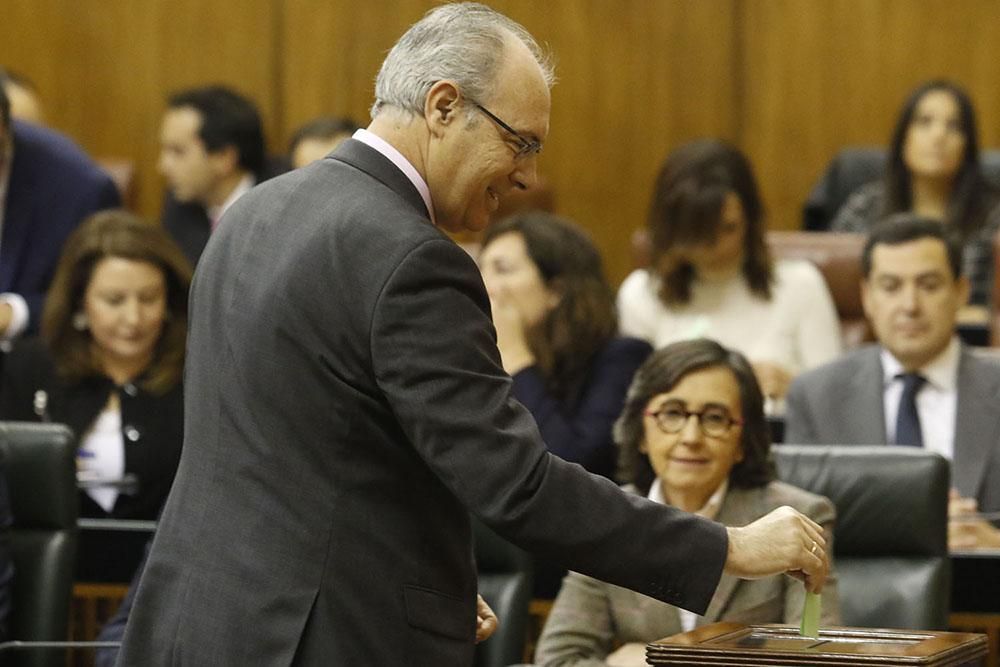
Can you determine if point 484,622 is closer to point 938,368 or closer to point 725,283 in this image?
point 938,368

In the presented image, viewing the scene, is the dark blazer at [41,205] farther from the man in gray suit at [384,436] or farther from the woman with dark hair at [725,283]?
the man in gray suit at [384,436]

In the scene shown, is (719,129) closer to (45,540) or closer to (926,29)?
(926,29)

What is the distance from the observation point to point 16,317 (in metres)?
4.21

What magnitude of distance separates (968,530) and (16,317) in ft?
7.64

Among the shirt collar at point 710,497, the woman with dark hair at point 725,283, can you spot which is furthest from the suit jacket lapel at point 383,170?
the woman with dark hair at point 725,283

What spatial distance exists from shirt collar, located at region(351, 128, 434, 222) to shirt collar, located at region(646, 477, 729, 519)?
1.00 metres

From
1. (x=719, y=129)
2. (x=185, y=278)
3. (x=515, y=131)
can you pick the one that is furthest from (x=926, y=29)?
(x=515, y=131)

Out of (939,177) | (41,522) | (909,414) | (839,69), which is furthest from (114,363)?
(839,69)

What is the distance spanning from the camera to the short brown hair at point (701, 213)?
14.4ft

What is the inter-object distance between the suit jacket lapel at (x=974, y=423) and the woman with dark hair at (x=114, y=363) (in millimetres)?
1656

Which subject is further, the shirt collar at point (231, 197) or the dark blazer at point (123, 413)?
the shirt collar at point (231, 197)

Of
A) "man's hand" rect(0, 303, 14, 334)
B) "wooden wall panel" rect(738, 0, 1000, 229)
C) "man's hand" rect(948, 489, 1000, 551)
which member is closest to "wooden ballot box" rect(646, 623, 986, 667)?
"man's hand" rect(948, 489, 1000, 551)

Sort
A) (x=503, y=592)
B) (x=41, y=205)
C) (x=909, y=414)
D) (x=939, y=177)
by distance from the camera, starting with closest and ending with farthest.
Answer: (x=503, y=592) → (x=909, y=414) → (x=41, y=205) → (x=939, y=177)

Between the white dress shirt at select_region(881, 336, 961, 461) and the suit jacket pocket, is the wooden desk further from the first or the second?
the suit jacket pocket
